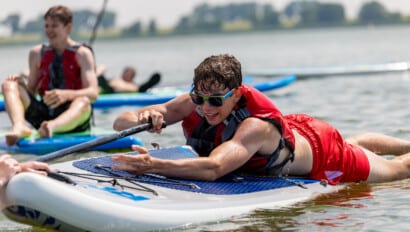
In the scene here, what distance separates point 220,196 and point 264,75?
15.7 m

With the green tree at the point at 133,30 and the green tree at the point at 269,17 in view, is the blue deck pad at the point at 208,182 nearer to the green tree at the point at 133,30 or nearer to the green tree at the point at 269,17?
the green tree at the point at 133,30

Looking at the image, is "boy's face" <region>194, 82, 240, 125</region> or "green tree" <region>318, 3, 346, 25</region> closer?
"boy's face" <region>194, 82, 240, 125</region>

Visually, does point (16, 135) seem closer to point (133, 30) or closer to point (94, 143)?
point (94, 143)

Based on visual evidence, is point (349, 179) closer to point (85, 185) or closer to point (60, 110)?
point (85, 185)

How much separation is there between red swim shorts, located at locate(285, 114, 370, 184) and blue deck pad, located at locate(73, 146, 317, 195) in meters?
0.17

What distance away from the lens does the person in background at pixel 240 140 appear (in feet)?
20.2

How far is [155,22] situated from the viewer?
104312 mm

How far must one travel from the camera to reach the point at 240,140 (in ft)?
20.4

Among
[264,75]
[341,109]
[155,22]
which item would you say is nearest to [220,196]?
[341,109]

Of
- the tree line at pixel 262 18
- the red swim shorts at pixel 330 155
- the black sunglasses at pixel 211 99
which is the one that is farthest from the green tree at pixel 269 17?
the black sunglasses at pixel 211 99

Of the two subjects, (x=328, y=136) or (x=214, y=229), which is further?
(x=328, y=136)

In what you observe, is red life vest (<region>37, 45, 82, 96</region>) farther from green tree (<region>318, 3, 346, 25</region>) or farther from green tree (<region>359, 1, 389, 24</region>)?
green tree (<region>318, 3, 346, 25</region>)

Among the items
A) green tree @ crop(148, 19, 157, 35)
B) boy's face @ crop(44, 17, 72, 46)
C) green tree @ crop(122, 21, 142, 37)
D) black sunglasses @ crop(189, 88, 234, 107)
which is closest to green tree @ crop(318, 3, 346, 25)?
green tree @ crop(148, 19, 157, 35)

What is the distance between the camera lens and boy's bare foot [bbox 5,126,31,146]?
9.41 meters
